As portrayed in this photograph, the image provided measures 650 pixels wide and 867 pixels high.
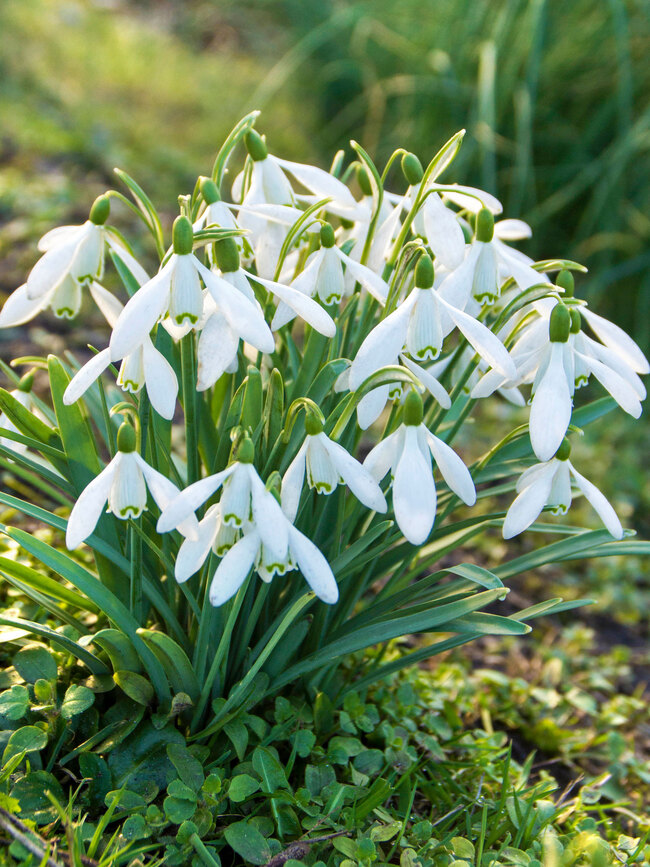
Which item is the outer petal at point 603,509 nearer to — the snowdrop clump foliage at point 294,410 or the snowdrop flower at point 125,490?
the snowdrop clump foliage at point 294,410

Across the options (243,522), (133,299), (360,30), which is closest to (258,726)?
(243,522)

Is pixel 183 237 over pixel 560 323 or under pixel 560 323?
over

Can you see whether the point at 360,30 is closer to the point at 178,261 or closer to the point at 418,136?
the point at 418,136

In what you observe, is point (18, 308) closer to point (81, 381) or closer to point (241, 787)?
point (81, 381)

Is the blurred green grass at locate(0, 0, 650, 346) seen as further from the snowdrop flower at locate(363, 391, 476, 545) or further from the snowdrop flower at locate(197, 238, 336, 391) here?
the snowdrop flower at locate(363, 391, 476, 545)

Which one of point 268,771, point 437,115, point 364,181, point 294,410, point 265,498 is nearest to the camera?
point 265,498

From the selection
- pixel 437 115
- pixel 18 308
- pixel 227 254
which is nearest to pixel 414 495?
pixel 227 254
